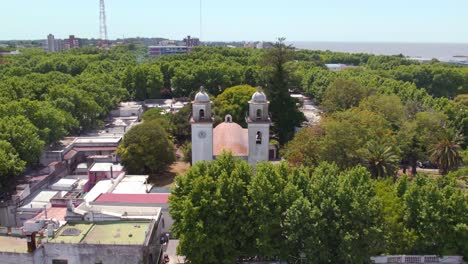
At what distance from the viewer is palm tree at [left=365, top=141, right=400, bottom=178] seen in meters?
33.3

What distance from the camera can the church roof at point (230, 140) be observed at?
124 ft

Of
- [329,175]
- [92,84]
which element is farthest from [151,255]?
[92,84]

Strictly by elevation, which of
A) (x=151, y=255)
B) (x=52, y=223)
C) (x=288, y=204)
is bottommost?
(x=151, y=255)

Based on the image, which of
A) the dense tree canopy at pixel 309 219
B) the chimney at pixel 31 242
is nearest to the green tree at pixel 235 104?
the dense tree canopy at pixel 309 219

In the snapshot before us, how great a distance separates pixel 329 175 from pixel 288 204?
2.92m

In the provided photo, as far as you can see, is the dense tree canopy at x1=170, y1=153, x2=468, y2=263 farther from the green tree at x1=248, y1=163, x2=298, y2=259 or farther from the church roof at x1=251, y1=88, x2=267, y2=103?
the church roof at x1=251, y1=88, x2=267, y2=103

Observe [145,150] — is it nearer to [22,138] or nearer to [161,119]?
[22,138]

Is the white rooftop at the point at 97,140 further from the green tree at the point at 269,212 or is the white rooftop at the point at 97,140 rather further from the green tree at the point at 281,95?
the green tree at the point at 269,212

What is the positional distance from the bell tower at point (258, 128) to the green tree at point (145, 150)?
38.0ft

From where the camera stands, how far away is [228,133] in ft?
130

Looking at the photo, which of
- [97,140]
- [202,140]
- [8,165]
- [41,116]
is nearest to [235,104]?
[97,140]

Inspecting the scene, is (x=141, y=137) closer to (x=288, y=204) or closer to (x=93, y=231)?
(x=93, y=231)

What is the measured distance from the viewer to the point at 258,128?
3600 centimetres

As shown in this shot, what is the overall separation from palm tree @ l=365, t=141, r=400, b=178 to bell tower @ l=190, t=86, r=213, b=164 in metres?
12.5
